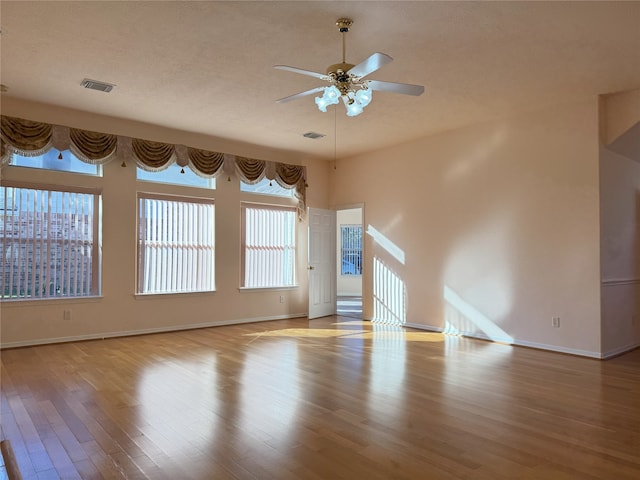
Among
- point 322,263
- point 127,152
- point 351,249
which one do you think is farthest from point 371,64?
point 351,249

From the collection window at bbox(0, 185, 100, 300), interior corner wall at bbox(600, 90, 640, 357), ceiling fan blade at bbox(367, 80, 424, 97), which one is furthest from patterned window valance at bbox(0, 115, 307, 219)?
interior corner wall at bbox(600, 90, 640, 357)

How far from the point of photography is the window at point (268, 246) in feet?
24.9

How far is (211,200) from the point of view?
7098 millimetres

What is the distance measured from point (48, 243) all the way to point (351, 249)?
7.92 m

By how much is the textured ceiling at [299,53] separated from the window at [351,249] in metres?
6.39

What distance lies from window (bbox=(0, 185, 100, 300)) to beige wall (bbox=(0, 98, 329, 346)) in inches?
5.3

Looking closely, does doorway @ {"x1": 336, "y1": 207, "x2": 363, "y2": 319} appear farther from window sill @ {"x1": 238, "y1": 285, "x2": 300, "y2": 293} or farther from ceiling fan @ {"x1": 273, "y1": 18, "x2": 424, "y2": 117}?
ceiling fan @ {"x1": 273, "y1": 18, "x2": 424, "y2": 117}

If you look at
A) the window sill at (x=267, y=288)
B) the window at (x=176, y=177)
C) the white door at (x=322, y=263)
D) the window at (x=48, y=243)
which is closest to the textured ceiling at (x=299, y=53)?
the window at (x=176, y=177)

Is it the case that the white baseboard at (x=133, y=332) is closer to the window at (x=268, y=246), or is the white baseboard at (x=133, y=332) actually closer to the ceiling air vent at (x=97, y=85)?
the window at (x=268, y=246)

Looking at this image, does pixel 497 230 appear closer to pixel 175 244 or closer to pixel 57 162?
pixel 175 244

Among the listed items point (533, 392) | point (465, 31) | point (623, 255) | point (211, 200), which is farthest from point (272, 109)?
point (623, 255)

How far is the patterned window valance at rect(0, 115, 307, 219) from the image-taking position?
208 inches

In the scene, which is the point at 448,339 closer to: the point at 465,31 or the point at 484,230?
the point at 484,230

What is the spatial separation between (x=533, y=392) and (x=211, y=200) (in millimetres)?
5222
